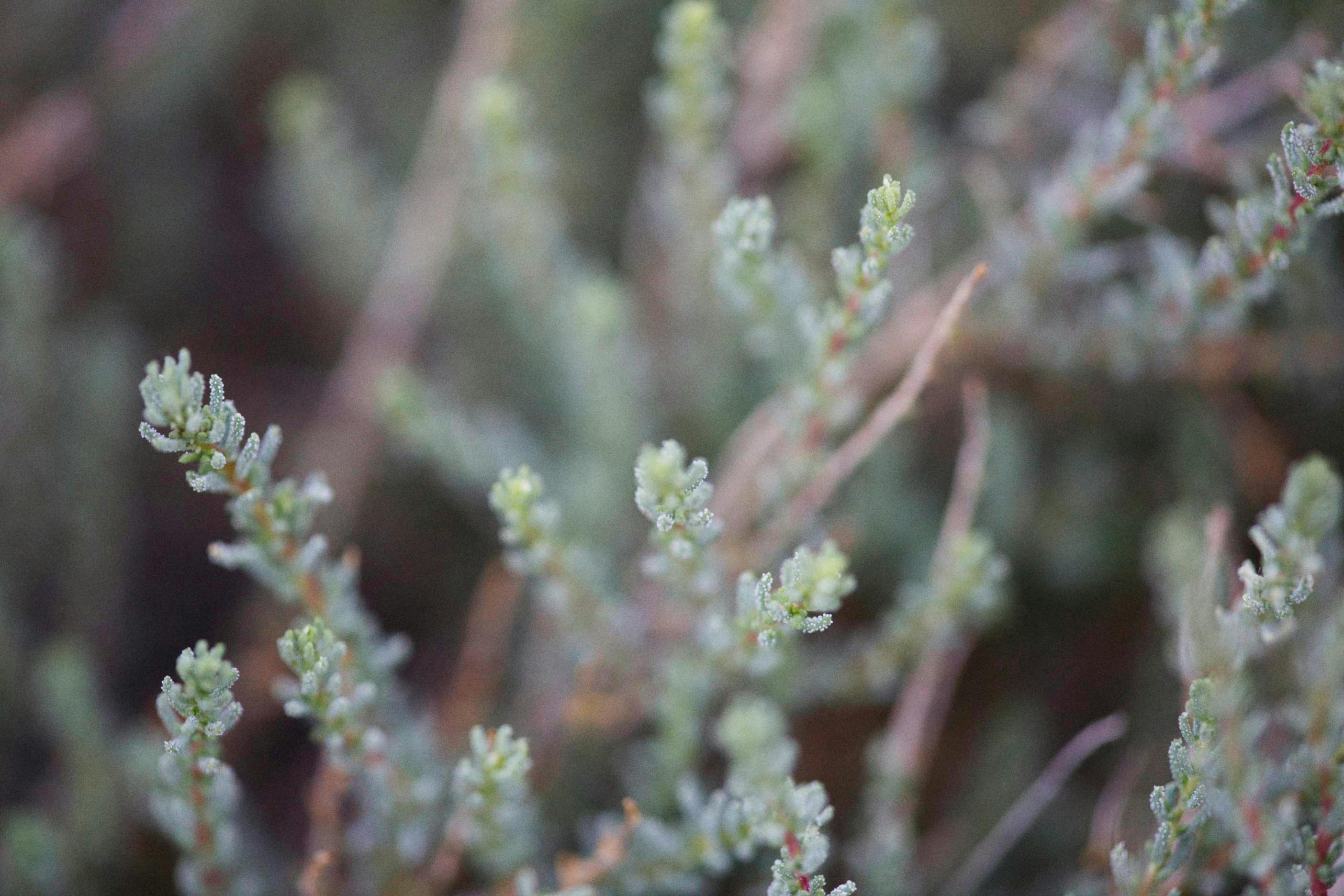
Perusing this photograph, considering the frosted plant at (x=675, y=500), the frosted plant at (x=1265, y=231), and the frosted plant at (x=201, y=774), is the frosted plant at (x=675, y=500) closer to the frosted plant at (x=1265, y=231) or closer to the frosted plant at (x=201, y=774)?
the frosted plant at (x=201, y=774)

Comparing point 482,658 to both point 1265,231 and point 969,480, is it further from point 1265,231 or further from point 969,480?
point 1265,231

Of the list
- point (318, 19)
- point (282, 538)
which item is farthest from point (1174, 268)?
point (318, 19)

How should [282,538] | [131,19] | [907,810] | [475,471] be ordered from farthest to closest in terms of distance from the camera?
1. [131,19]
2. [475,471]
3. [907,810]
4. [282,538]

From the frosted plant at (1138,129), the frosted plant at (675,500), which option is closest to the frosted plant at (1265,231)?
the frosted plant at (1138,129)

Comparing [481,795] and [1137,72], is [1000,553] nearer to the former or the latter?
[1137,72]

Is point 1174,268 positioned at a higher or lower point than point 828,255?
lower

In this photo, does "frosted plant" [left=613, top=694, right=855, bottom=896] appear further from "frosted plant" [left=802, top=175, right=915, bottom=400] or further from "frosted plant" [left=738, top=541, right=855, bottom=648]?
"frosted plant" [left=802, top=175, right=915, bottom=400]

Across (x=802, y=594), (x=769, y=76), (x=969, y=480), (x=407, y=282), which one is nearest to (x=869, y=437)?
(x=969, y=480)
